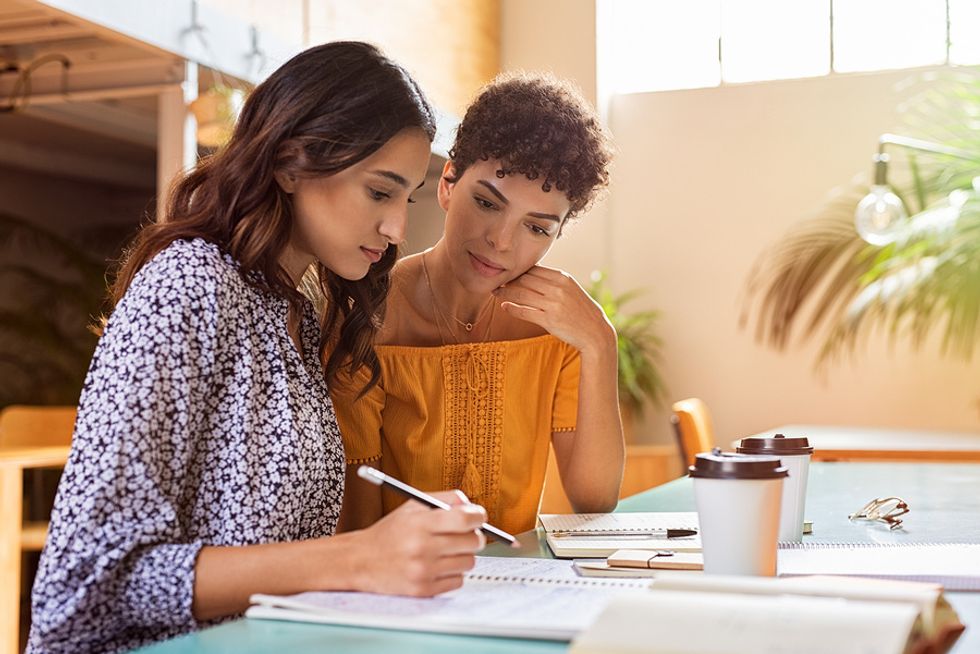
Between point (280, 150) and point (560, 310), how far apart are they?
0.66 m

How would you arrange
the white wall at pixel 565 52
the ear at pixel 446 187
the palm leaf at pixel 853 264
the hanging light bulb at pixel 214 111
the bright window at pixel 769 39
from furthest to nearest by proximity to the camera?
the white wall at pixel 565 52 < the bright window at pixel 769 39 < the palm leaf at pixel 853 264 < the hanging light bulb at pixel 214 111 < the ear at pixel 446 187

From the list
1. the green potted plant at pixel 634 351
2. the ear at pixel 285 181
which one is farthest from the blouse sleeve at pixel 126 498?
the green potted plant at pixel 634 351

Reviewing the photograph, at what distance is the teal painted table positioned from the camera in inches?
37.5

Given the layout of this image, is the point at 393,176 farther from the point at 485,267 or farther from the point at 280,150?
the point at 485,267

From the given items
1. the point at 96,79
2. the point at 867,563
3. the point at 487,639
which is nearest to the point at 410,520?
the point at 487,639

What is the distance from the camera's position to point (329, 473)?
1518mm

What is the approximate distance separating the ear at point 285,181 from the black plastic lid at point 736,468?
0.67 m

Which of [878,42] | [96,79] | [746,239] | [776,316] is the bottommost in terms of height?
[776,316]

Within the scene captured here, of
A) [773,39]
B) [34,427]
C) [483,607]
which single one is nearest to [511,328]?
[483,607]

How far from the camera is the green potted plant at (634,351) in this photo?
6.72 m

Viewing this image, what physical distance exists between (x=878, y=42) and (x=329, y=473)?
637cm

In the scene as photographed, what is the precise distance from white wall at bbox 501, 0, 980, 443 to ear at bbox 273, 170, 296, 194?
5789mm

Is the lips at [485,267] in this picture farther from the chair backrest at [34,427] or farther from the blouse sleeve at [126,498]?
the chair backrest at [34,427]

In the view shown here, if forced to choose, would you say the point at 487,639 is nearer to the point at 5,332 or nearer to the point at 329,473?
the point at 329,473
